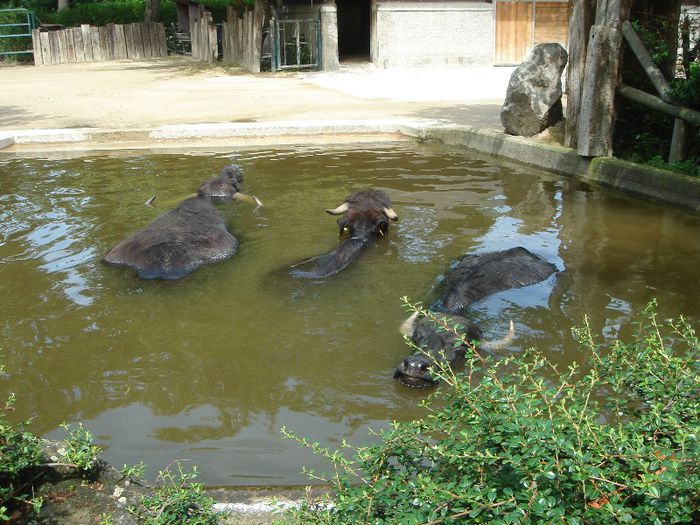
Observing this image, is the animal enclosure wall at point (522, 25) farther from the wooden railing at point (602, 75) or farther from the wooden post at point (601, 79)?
the wooden post at point (601, 79)

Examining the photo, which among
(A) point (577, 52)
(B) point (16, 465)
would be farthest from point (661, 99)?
(B) point (16, 465)

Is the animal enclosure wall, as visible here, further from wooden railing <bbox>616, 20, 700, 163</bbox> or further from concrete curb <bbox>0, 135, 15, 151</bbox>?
concrete curb <bbox>0, 135, 15, 151</bbox>

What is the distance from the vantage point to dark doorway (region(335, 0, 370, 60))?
1305 inches

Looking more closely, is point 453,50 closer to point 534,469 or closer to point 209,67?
point 209,67

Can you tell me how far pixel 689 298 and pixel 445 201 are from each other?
3.67 metres

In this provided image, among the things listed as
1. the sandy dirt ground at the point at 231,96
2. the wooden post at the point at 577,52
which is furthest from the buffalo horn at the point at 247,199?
the sandy dirt ground at the point at 231,96

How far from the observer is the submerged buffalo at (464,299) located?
491 centimetres

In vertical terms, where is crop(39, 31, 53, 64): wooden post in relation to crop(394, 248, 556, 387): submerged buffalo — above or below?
above

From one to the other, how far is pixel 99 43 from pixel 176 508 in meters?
34.0

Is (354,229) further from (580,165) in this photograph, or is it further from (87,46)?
(87,46)

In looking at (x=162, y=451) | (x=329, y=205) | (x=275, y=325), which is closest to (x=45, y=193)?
(x=329, y=205)

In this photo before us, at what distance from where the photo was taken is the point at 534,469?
2521 millimetres

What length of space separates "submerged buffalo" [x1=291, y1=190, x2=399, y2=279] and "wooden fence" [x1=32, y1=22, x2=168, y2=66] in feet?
93.0

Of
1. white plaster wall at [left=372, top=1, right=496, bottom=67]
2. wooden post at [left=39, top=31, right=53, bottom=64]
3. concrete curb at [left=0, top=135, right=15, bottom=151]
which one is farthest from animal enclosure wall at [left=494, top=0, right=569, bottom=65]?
concrete curb at [left=0, top=135, right=15, bottom=151]
